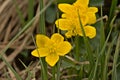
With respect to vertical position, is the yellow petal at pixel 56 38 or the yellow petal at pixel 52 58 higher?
the yellow petal at pixel 56 38

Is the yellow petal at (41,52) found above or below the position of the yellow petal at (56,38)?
below

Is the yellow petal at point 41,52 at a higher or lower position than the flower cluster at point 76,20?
lower

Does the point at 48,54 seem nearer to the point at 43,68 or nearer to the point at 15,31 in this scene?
the point at 43,68

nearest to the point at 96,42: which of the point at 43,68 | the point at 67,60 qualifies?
the point at 67,60

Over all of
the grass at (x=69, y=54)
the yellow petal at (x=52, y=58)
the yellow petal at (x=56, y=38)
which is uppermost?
the yellow petal at (x=56, y=38)

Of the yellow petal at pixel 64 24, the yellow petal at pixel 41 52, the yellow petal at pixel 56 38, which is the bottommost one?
the yellow petal at pixel 41 52
